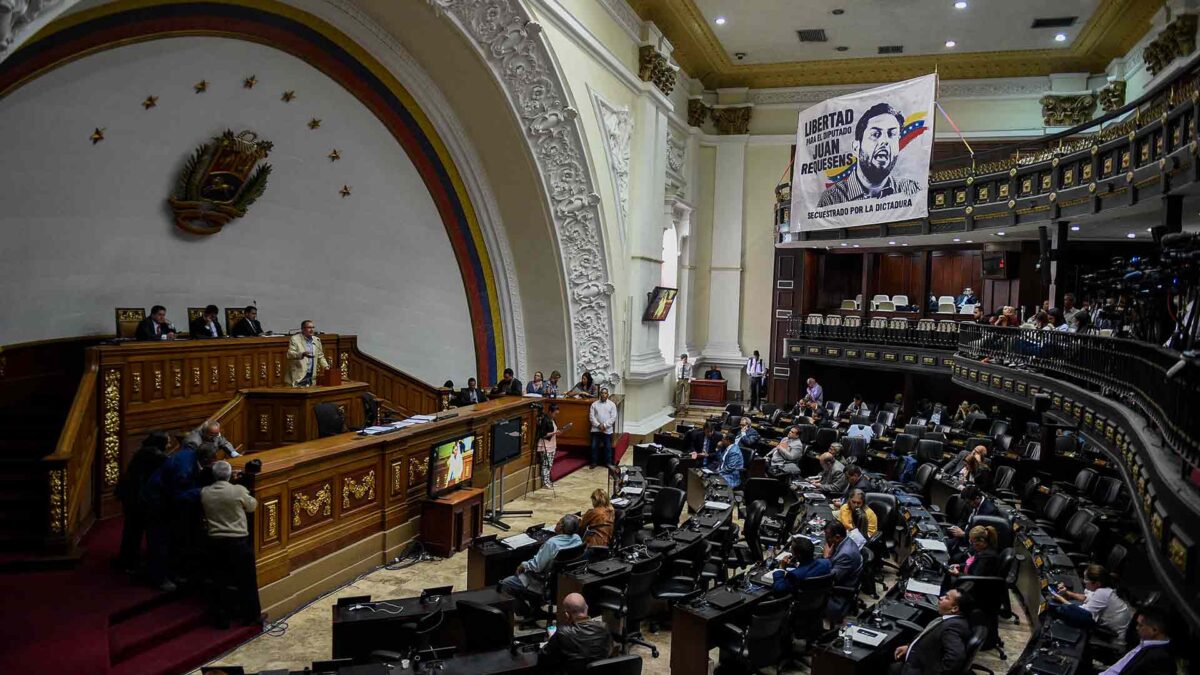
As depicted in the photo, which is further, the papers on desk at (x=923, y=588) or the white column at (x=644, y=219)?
the white column at (x=644, y=219)

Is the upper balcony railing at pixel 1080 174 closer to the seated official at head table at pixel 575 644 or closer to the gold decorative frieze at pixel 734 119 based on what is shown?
the gold decorative frieze at pixel 734 119

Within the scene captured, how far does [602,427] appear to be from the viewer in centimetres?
1465

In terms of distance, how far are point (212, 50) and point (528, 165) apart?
583cm

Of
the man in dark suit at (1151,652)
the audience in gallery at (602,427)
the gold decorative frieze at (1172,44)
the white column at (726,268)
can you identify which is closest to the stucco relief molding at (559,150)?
Result: the audience in gallery at (602,427)

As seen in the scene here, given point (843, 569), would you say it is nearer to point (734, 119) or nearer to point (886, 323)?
point (886, 323)

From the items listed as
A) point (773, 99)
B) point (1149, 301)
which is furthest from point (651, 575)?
point (773, 99)

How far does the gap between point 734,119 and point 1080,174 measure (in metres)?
11.7

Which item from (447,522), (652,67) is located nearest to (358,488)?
(447,522)

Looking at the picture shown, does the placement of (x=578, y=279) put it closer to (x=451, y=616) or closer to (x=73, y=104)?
(x=73, y=104)

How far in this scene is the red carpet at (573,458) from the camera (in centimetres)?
1398

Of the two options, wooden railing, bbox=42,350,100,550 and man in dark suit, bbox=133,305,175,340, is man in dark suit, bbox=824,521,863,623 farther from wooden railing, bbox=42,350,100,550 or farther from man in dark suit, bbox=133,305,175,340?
man in dark suit, bbox=133,305,175,340

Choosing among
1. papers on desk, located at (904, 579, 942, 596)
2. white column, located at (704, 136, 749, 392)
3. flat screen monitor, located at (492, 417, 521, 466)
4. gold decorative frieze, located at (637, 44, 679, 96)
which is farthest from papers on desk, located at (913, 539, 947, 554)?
white column, located at (704, 136, 749, 392)

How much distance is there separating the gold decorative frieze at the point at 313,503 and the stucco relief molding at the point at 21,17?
4.32m

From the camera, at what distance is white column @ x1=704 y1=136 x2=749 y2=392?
2359 cm
